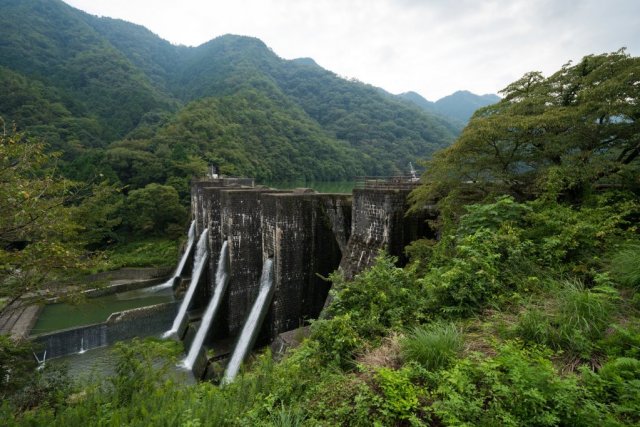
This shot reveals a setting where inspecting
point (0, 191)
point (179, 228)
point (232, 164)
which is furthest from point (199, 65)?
point (0, 191)

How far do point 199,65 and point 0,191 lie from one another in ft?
378

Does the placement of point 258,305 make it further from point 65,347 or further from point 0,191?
point 65,347

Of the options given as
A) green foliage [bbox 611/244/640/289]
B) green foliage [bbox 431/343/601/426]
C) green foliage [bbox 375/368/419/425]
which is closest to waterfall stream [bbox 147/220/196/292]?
green foliage [bbox 375/368/419/425]

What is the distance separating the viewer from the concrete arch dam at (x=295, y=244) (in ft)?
25.2

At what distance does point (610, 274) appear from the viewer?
156 inches

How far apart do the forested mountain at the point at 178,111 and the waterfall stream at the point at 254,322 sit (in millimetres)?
17160

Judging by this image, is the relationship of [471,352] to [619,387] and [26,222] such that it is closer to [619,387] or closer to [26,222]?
[619,387]

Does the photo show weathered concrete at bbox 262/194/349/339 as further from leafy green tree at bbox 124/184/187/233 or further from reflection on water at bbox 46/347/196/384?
leafy green tree at bbox 124/184/187/233

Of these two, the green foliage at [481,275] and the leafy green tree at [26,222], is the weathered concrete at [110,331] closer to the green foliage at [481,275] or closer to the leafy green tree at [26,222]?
the leafy green tree at [26,222]

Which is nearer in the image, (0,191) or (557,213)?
(0,191)

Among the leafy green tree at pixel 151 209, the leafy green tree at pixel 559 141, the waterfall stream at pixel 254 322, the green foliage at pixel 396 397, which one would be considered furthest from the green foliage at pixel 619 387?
the leafy green tree at pixel 151 209

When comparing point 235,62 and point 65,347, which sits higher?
point 235,62

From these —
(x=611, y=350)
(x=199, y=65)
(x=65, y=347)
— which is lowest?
(x=65, y=347)

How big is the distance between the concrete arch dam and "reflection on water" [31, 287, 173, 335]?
6.38 metres
